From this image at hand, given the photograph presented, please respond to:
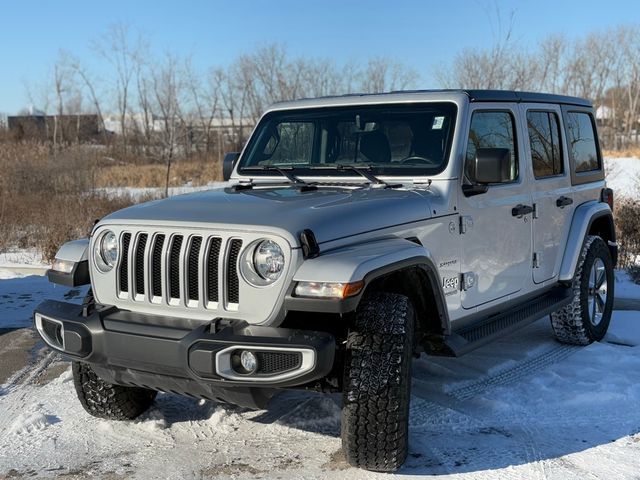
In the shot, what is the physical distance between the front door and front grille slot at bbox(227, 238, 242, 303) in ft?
4.91

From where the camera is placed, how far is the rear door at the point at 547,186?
5105mm

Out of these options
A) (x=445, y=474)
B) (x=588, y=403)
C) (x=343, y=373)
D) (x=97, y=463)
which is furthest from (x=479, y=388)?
(x=97, y=463)

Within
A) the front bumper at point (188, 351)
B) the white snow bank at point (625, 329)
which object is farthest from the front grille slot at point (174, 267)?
the white snow bank at point (625, 329)

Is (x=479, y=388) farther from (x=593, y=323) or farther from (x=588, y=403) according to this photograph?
(x=593, y=323)

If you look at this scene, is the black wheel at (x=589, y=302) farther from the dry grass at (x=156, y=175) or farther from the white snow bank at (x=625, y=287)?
the dry grass at (x=156, y=175)

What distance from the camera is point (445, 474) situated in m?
3.49

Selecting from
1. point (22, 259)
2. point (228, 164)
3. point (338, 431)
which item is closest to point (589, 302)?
point (338, 431)

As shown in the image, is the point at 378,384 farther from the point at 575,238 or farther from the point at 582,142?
the point at 582,142

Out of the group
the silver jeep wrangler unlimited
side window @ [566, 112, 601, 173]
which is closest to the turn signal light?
the silver jeep wrangler unlimited

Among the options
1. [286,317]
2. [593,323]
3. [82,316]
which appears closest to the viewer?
[286,317]

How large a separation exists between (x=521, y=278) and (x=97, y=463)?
114 inches

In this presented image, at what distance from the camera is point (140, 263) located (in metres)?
3.55

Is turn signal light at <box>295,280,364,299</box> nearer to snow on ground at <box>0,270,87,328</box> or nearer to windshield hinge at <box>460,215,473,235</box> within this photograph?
windshield hinge at <box>460,215,473,235</box>

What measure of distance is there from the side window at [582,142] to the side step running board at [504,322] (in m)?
1.14
